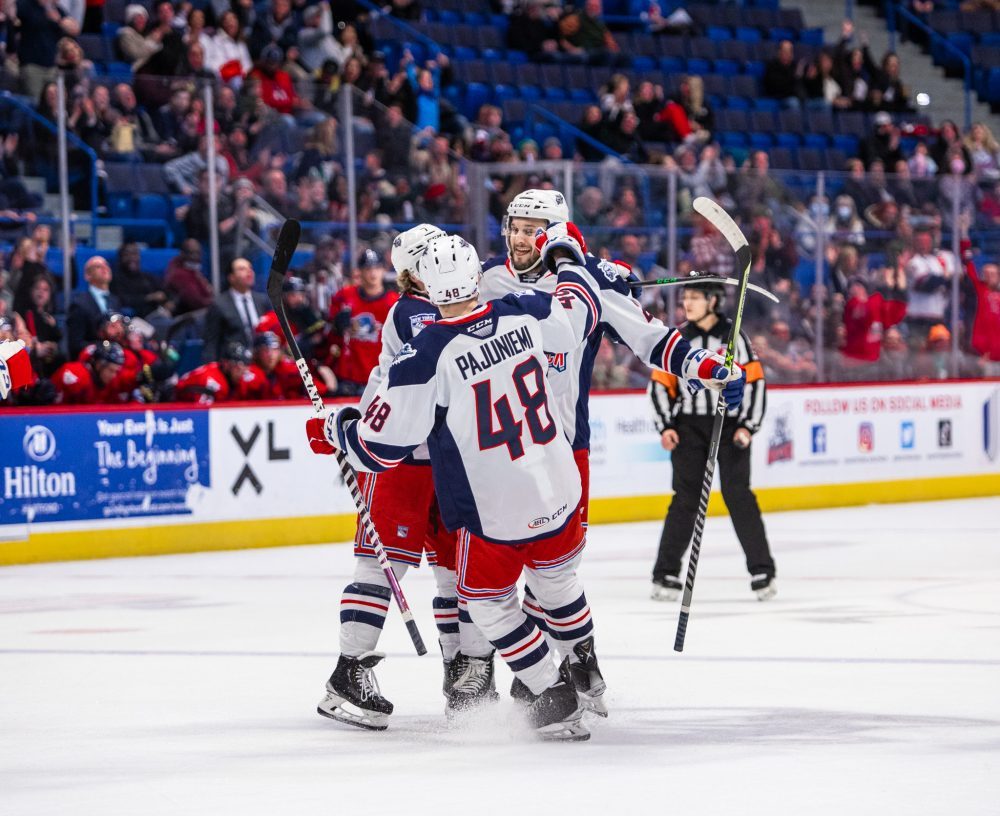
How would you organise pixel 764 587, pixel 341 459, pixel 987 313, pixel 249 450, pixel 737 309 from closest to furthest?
pixel 341 459 → pixel 737 309 → pixel 764 587 → pixel 249 450 → pixel 987 313

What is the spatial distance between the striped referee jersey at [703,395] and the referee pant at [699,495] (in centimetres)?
5

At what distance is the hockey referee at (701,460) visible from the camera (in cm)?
759

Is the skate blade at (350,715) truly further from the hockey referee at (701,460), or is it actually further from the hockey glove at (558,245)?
the hockey referee at (701,460)

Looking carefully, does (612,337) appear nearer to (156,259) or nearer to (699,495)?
(699,495)

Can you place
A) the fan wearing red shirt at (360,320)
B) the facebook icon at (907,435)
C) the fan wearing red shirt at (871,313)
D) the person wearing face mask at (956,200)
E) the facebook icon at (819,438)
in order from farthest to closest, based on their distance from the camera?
the person wearing face mask at (956,200), the facebook icon at (907,435), the fan wearing red shirt at (871,313), the facebook icon at (819,438), the fan wearing red shirt at (360,320)

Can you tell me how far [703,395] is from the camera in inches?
301

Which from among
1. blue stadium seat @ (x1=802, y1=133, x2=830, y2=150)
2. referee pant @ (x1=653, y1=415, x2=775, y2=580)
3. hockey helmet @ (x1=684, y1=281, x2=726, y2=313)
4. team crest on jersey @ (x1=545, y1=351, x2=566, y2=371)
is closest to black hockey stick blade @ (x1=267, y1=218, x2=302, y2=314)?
team crest on jersey @ (x1=545, y1=351, x2=566, y2=371)

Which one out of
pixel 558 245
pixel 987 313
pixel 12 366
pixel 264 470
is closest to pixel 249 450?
pixel 264 470

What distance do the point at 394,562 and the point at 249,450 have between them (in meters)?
5.07

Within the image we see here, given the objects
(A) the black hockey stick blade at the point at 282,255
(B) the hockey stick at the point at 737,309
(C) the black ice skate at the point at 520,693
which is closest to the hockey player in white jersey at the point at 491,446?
(C) the black ice skate at the point at 520,693

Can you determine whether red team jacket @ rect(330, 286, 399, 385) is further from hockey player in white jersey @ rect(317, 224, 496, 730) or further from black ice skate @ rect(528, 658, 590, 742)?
black ice skate @ rect(528, 658, 590, 742)

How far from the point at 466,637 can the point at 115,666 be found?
5.37ft

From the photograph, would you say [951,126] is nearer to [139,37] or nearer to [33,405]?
[139,37]

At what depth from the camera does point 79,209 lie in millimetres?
10266
